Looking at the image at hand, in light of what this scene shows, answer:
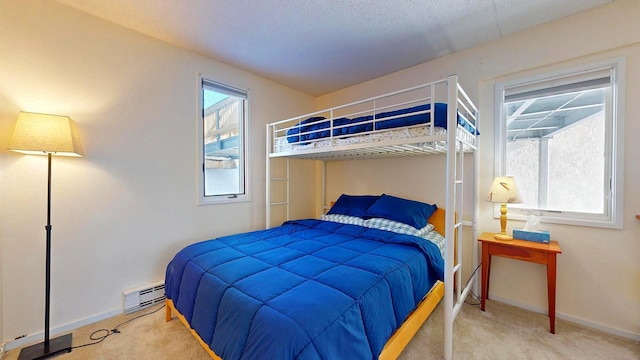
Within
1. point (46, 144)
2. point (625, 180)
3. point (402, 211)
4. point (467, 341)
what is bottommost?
point (467, 341)

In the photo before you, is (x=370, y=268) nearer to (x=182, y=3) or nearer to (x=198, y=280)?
(x=198, y=280)

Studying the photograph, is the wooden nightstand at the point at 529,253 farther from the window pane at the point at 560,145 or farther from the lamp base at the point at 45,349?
the lamp base at the point at 45,349

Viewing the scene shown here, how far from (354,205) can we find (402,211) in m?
0.62

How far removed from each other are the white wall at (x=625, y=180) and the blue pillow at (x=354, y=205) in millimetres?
804

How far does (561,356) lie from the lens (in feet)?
5.33

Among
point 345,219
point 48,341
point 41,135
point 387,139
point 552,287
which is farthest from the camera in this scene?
point 345,219

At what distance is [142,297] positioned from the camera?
86.4 inches

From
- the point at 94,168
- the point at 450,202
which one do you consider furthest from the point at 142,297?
the point at 450,202

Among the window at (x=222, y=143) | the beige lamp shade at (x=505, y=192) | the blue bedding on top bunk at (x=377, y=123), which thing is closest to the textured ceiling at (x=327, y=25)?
the window at (x=222, y=143)

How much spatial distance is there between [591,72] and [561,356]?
216 cm

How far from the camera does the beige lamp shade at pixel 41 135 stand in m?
1.53

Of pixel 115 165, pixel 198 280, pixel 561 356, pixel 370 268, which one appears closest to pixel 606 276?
pixel 561 356

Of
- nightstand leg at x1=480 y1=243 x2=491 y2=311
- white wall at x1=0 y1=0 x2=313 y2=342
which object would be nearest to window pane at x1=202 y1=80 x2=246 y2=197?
white wall at x1=0 y1=0 x2=313 y2=342

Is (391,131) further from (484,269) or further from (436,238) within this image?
(484,269)
